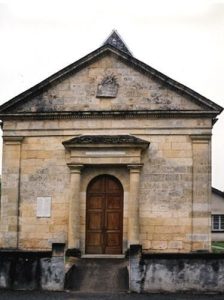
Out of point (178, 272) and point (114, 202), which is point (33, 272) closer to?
point (178, 272)

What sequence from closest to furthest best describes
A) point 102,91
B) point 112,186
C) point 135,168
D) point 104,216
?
point 135,168, point 104,216, point 112,186, point 102,91

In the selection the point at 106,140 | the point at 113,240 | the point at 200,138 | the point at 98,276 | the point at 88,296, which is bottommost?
the point at 88,296

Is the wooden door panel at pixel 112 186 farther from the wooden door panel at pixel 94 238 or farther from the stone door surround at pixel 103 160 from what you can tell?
the wooden door panel at pixel 94 238

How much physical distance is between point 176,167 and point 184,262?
189 inches

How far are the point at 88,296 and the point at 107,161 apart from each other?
18.4ft

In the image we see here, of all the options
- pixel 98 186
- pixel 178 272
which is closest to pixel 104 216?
pixel 98 186

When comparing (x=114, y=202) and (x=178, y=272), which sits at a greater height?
(x=114, y=202)

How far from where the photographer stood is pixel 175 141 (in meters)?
18.7

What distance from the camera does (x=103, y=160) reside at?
60.7 feet

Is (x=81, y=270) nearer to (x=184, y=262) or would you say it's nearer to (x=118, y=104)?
(x=184, y=262)

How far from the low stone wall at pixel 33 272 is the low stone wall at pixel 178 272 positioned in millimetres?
1940

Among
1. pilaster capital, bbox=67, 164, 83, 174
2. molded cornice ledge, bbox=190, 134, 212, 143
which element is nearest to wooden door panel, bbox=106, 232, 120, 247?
pilaster capital, bbox=67, 164, 83, 174

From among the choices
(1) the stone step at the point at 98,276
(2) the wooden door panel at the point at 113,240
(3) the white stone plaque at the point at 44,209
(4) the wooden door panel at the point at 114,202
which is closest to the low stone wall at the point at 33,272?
(1) the stone step at the point at 98,276

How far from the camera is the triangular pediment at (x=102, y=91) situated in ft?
61.8
